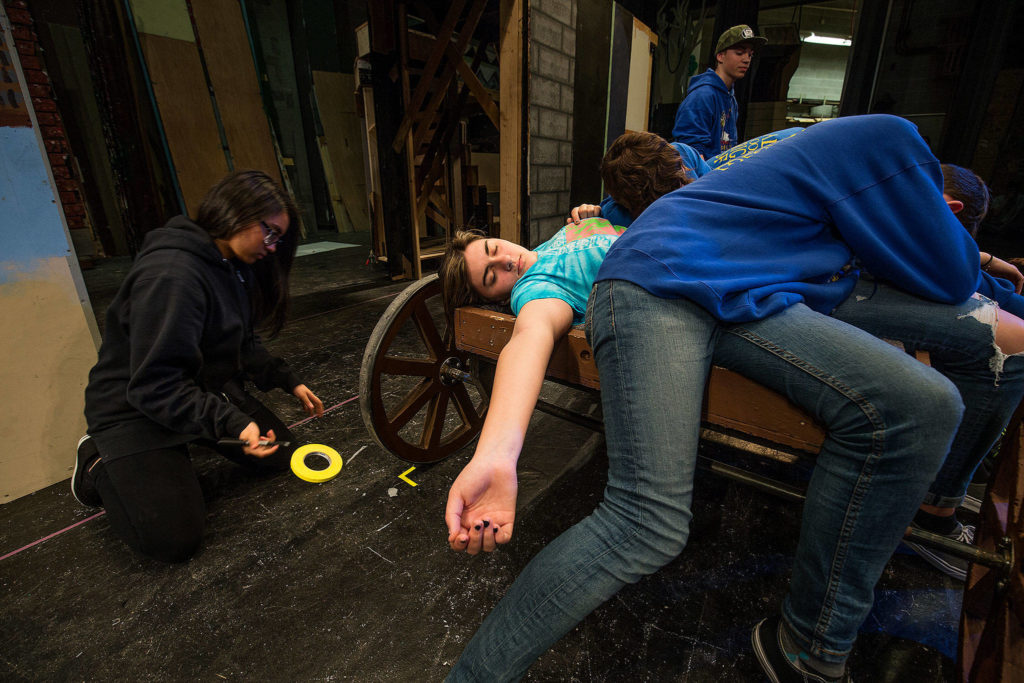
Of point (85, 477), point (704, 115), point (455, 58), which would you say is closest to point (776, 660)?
point (85, 477)

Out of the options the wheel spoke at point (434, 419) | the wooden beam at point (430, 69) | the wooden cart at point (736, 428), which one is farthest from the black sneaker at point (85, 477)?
the wooden beam at point (430, 69)

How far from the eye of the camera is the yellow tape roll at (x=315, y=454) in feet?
6.73

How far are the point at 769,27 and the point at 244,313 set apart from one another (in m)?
13.6

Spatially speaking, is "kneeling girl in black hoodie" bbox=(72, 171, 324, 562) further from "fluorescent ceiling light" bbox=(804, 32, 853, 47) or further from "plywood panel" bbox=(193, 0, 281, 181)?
"fluorescent ceiling light" bbox=(804, 32, 853, 47)

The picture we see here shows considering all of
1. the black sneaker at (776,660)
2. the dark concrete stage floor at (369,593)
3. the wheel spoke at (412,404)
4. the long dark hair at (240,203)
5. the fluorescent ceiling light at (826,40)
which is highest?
the fluorescent ceiling light at (826,40)

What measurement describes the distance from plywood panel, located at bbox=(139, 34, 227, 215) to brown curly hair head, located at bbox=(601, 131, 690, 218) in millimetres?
6228

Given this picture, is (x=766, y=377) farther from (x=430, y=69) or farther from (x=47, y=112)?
(x=47, y=112)

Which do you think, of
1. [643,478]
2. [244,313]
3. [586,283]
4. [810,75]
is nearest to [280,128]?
[244,313]

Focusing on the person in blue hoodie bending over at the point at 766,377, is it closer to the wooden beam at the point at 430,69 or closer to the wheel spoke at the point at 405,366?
the wheel spoke at the point at 405,366

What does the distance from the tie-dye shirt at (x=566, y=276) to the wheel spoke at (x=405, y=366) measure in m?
0.67

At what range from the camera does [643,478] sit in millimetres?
1021

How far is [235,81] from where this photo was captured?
6.60 m

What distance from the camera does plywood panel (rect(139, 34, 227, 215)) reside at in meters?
5.73

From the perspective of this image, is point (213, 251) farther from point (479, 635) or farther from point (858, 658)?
point (858, 658)
